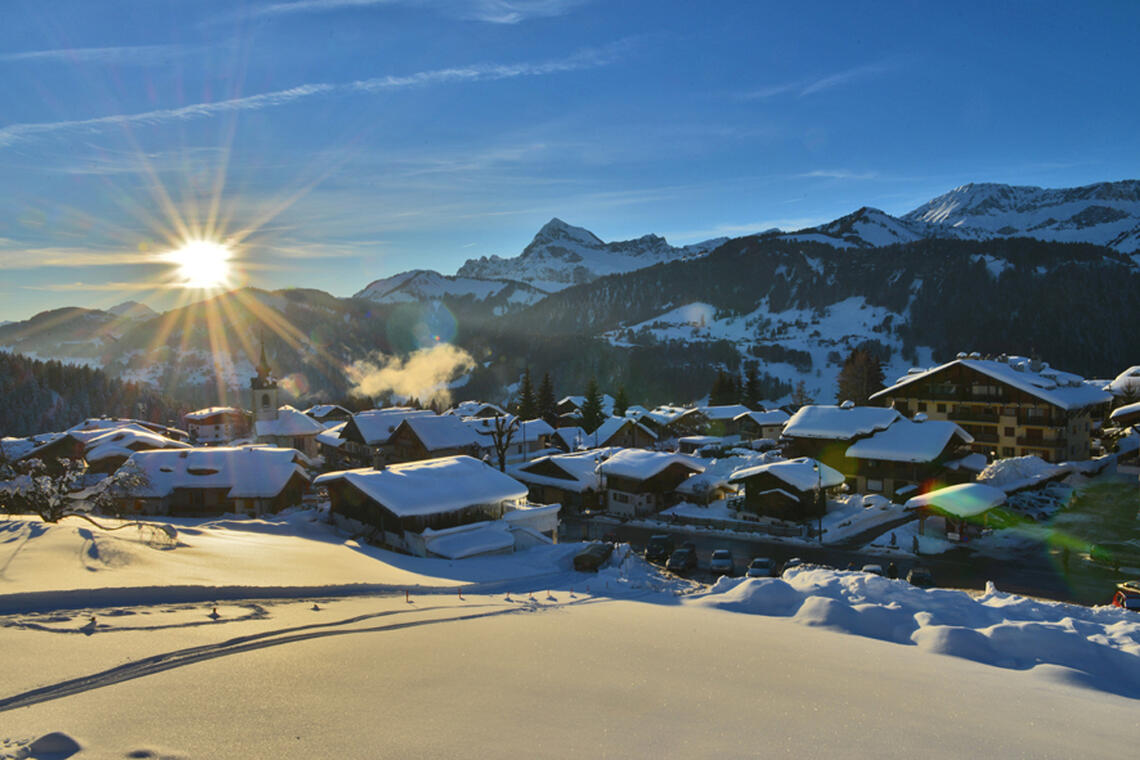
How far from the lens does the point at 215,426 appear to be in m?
79.6

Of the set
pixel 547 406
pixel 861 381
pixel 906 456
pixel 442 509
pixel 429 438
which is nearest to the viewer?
pixel 442 509

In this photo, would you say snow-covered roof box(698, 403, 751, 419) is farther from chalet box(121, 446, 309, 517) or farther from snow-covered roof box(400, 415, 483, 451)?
chalet box(121, 446, 309, 517)

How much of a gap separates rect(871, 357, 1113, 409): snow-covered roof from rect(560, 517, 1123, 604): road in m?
21.5

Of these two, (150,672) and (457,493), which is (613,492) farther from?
(150,672)

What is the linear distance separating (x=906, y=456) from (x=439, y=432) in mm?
35607

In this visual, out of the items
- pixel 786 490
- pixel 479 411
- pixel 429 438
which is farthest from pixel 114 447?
pixel 786 490

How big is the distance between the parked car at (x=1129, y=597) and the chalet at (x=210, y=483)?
135 ft

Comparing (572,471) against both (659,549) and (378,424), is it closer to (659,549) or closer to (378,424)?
(659,549)

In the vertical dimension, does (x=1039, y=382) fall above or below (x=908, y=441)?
above

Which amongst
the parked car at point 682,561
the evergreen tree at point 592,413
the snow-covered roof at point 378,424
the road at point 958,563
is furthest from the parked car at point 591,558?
the evergreen tree at point 592,413

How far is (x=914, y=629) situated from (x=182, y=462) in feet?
136

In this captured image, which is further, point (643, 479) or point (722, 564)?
point (643, 479)

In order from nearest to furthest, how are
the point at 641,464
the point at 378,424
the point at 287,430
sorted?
the point at 641,464 → the point at 378,424 → the point at 287,430

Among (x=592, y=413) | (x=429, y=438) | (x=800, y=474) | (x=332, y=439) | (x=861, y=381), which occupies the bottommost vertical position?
(x=800, y=474)
